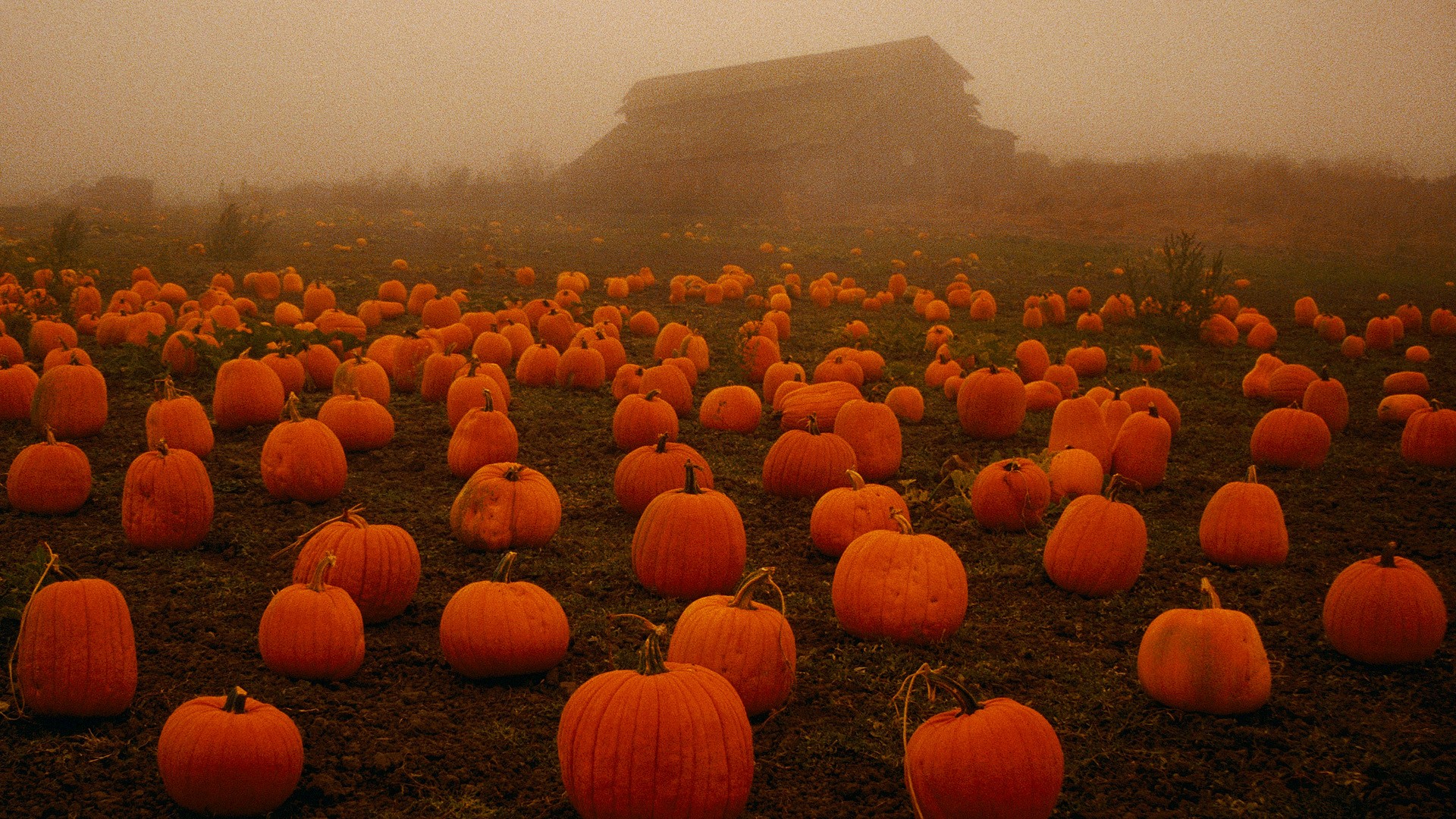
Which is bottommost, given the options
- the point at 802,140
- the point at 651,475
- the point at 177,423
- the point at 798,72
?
Result: the point at 651,475

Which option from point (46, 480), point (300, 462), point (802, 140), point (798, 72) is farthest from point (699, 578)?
point (798, 72)

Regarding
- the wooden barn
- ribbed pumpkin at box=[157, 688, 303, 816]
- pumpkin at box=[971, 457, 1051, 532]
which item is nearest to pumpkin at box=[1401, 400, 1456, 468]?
pumpkin at box=[971, 457, 1051, 532]

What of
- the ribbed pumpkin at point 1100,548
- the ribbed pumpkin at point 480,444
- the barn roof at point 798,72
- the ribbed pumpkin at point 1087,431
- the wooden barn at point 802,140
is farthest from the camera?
the barn roof at point 798,72

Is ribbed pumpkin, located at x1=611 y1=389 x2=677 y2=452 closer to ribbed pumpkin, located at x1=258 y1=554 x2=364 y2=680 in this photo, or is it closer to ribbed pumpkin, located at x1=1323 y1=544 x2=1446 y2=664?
ribbed pumpkin, located at x1=258 y1=554 x2=364 y2=680

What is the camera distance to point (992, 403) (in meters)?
7.38

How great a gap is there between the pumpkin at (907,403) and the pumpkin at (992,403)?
0.47 metres

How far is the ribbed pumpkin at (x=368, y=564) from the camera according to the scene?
4.10 meters

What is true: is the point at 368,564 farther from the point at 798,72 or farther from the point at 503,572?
the point at 798,72

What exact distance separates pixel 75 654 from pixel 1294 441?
677cm

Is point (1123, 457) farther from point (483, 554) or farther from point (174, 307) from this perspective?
point (174, 307)

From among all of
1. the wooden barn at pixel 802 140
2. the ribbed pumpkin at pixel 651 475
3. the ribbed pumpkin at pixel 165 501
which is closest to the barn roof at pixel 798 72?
the wooden barn at pixel 802 140

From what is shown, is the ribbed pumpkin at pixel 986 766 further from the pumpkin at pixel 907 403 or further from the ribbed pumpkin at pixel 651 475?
the pumpkin at pixel 907 403

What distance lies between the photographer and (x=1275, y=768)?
3.27 metres

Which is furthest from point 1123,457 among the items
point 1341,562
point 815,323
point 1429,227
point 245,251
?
point 1429,227
